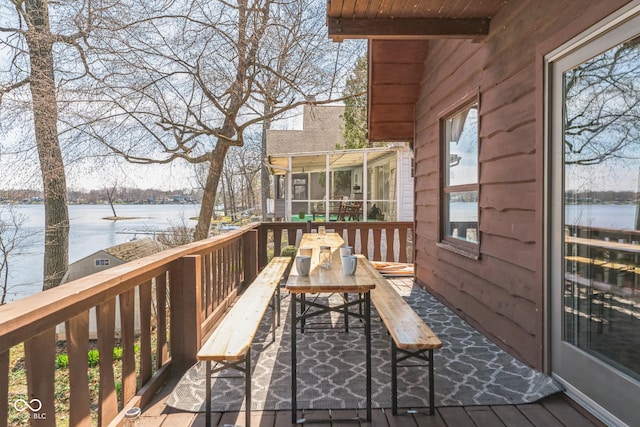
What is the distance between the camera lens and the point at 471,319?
3.80 m

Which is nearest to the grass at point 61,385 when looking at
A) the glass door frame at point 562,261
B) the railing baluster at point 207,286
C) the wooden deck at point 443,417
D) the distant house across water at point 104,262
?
the distant house across water at point 104,262

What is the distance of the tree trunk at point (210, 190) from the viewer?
10.3 m

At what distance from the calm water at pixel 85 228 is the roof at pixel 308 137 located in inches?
151

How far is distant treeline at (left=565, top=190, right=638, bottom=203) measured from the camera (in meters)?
1.93

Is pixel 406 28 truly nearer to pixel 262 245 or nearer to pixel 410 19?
pixel 410 19

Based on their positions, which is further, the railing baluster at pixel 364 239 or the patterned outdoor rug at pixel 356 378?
the railing baluster at pixel 364 239

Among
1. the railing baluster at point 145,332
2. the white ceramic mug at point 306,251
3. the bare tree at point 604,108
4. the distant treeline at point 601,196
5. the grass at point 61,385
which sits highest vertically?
the bare tree at point 604,108

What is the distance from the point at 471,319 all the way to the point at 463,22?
2529mm

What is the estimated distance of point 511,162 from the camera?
3.00 m

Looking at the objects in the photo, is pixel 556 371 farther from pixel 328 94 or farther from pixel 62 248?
pixel 62 248

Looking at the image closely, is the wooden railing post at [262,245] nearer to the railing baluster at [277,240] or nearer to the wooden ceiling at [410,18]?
the railing baluster at [277,240]

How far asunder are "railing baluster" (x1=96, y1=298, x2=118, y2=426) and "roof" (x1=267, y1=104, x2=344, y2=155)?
39.9 feet

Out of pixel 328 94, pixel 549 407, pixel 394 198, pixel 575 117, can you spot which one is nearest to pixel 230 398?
pixel 549 407

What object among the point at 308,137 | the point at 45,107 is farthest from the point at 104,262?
the point at 308,137
